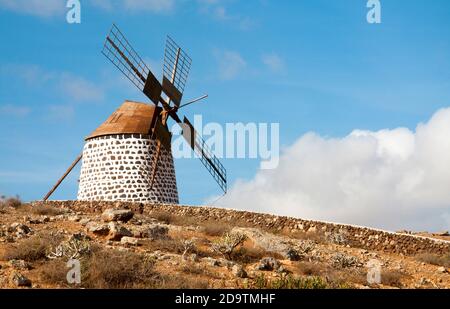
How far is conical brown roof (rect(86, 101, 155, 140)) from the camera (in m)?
24.8

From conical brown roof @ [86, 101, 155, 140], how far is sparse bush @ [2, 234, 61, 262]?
43.1 feet

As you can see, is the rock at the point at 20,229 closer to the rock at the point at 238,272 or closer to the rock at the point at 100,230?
the rock at the point at 100,230

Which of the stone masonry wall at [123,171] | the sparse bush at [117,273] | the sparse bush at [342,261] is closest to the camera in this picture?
the sparse bush at [117,273]

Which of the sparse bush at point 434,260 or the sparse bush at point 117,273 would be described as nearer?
the sparse bush at point 117,273

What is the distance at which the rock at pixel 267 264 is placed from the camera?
1227 cm

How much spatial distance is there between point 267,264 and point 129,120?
1421 cm

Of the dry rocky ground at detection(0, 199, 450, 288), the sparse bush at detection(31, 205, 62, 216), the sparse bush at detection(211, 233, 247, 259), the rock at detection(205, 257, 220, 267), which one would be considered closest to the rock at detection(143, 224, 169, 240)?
the dry rocky ground at detection(0, 199, 450, 288)

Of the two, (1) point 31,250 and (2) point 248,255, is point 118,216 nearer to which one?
(2) point 248,255

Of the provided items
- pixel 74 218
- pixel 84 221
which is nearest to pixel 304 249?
pixel 84 221

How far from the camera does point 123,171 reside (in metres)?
24.4

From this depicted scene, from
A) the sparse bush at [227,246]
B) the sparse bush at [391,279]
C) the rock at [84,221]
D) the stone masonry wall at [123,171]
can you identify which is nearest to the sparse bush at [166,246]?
the sparse bush at [227,246]

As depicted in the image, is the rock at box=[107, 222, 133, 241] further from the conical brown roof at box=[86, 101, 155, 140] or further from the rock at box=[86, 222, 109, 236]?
the conical brown roof at box=[86, 101, 155, 140]

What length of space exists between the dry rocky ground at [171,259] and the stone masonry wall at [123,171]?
599 centimetres
